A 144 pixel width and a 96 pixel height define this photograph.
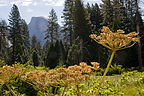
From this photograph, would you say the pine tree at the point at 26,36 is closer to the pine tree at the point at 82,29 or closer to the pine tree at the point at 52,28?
the pine tree at the point at 52,28

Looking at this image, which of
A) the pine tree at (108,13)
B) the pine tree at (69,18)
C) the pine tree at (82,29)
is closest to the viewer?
the pine tree at (82,29)

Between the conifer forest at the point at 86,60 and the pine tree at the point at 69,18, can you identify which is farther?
the pine tree at the point at 69,18

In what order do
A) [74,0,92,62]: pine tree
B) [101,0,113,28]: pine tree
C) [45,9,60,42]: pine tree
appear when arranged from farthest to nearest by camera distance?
[45,9,60,42]: pine tree < [101,0,113,28]: pine tree < [74,0,92,62]: pine tree

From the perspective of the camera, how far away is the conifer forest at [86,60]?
1.89 meters

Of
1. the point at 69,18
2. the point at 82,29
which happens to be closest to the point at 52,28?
the point at 69,18

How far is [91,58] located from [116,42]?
2465 cm

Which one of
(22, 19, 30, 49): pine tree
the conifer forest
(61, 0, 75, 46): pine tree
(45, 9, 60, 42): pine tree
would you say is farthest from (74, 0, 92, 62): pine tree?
(22, 19, 30, 49): pine tree

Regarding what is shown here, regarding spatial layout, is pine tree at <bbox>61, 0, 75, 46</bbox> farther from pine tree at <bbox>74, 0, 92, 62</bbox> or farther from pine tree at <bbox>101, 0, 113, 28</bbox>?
pine tree at <bbox>101, 0, 113, 28</bbox>

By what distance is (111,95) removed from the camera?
13.2 feet

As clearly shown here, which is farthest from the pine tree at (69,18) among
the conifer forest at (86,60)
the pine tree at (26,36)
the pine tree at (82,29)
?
the pine tree at (26,36)

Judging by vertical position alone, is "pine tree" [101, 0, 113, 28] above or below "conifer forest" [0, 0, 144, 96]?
above

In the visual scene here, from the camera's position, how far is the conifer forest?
1.89 metres

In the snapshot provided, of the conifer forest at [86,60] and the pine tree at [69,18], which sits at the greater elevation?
the pine tree at [69,18]

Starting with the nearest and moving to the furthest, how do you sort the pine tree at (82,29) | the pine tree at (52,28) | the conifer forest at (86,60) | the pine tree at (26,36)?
the conifer forest at (86,60), the pine tree at (82,29), the pine tree at (52,28), the pine tree at (26,36)
